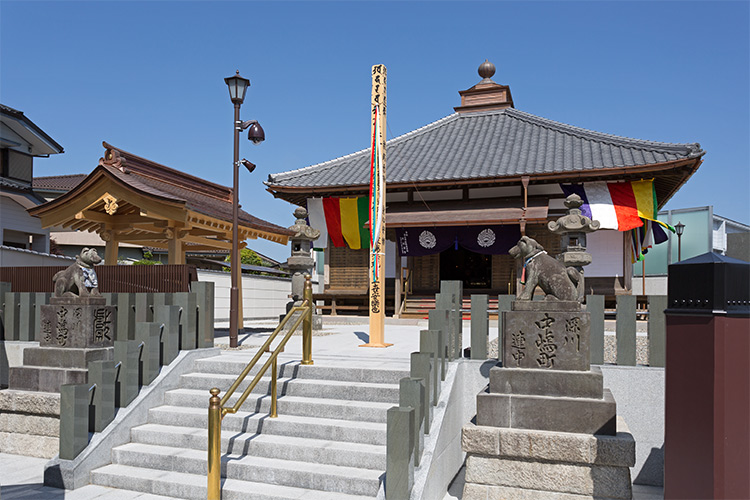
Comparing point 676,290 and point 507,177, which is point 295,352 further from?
point 507,177

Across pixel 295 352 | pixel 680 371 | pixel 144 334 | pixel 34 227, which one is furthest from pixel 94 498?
pixel 34 227

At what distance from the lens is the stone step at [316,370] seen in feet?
22.8

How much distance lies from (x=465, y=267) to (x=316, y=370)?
41.8 ft

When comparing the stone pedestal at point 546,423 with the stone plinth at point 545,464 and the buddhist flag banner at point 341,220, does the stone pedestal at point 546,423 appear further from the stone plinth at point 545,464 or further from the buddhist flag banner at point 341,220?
the buddhist flag banner at point 341,220

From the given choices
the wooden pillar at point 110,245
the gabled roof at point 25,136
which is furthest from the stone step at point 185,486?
the gabled roof at point 25,136

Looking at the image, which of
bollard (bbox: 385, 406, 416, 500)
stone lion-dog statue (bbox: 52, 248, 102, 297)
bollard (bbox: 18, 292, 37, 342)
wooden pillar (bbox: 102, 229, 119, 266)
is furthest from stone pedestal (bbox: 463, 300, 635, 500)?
wooden pillar (bbox: 102, 229, 119, 266)

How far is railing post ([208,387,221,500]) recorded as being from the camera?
5340 millimetres

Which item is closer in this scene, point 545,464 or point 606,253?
point 545,464

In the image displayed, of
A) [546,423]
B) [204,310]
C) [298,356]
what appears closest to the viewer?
[546,423]

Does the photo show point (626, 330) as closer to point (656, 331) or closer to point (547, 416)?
point (656, 331)

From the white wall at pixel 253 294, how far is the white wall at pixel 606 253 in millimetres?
13360

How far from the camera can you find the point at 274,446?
6062mm

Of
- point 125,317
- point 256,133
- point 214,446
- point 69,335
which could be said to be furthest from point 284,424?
point 256,133

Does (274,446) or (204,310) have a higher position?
→ (204,310)
